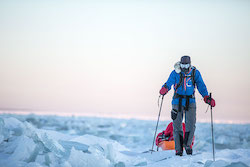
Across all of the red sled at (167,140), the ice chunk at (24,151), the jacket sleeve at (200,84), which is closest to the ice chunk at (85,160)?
the ice chunk at (24,151)

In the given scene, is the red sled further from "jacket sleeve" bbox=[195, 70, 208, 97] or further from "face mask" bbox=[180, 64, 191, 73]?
"face mask" bbox=[180, 64, 191, 73]

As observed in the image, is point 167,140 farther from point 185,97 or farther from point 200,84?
point 200,84

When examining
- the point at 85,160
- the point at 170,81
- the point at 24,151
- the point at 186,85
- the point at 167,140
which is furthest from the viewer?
the point at 167,140

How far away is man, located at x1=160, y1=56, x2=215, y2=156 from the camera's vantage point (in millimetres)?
4738

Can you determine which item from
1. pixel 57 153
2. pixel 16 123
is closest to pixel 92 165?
pixel 57 153

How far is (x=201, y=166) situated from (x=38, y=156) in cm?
216

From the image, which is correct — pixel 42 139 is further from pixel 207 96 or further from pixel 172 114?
pixel 207 96

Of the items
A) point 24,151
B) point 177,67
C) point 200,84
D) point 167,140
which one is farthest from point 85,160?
point 167,140

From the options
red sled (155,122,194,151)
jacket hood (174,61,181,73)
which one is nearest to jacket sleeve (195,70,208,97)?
jacket hood (174,61,181,73)

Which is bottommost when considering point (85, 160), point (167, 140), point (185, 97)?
point (167, 140)

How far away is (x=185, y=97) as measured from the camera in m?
4.75

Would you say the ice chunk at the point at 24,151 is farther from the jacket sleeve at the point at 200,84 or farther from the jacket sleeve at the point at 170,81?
the jacket sleeve at the point at 200,84

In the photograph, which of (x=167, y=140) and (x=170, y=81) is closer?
(x=170, y=81)

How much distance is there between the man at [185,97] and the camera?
187 inches
